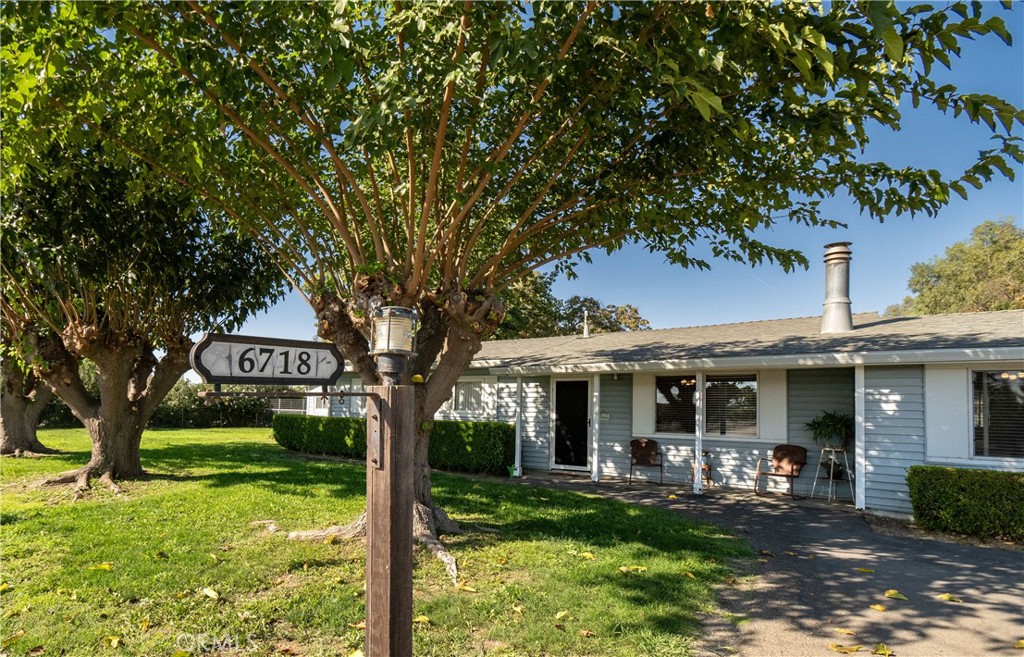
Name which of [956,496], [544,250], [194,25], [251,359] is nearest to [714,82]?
[544,250]

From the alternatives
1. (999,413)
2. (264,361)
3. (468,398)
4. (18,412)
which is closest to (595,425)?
(468,398)

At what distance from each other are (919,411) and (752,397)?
9.21 feet

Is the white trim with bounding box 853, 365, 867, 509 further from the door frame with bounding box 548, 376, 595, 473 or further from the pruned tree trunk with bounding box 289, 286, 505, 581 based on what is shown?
the pruned tree trunk with bounding box 289, 286, 505, 581

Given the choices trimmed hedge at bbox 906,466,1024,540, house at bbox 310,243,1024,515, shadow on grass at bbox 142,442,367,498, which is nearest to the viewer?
trimmed hedge at bbox 906,466,1024,540

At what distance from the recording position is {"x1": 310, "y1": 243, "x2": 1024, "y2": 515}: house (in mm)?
8078

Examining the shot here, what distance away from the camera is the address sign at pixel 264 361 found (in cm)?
251

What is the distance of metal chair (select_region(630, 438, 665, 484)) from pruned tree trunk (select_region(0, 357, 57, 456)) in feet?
44.6

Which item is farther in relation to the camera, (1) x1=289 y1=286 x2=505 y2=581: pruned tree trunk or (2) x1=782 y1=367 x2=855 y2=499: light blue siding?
(2) x1=782 y1=367 x2=855 y2=499: light blue siding

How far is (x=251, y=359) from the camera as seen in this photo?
2.65 metres

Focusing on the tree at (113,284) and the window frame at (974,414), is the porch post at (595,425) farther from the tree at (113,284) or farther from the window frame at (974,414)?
the tree at (113,284)

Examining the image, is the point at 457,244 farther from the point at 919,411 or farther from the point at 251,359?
the point at 919,411

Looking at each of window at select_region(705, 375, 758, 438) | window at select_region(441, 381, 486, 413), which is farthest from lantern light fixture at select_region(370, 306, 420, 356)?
window at select_region(441, 381, 486, 413)

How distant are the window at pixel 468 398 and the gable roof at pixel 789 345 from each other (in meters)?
0.98

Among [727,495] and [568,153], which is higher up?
[568,153]
